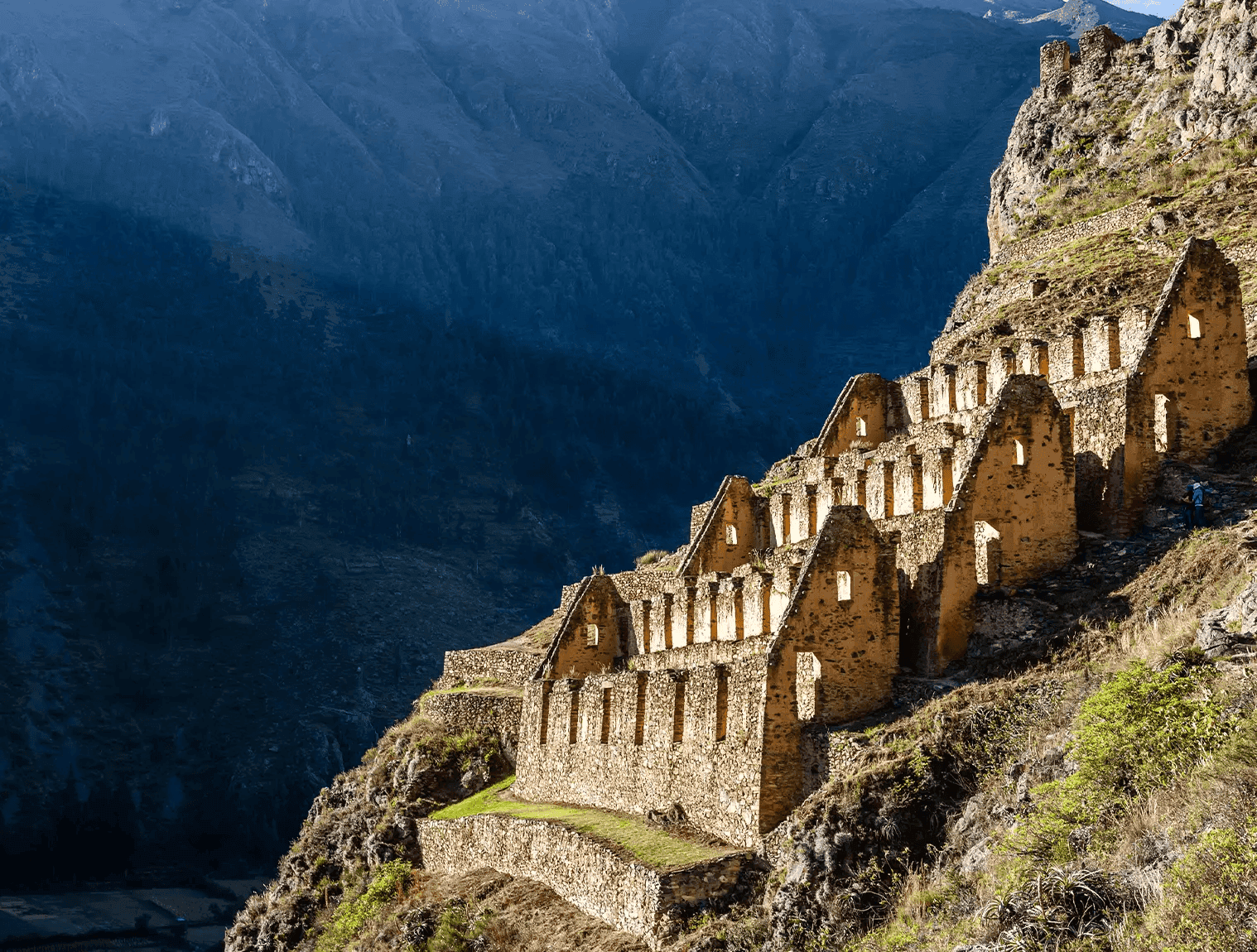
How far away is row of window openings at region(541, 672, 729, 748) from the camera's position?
107 ft

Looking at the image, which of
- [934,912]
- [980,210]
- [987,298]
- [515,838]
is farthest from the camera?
[980,210]

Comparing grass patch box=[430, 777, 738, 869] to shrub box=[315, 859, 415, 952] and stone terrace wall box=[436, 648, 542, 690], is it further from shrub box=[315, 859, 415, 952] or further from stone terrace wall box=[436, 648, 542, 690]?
stone terrace wall box=[436, 648, 542, 690]

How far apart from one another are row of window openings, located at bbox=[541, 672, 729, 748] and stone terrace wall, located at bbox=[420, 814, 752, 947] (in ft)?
8.96

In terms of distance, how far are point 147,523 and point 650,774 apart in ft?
384

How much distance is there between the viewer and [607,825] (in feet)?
114

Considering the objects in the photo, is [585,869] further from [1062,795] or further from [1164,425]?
[1164,425]

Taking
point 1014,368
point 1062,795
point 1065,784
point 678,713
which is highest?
point 1014,368

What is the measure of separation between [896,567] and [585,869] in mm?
8818

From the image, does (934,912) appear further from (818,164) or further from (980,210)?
(818,164)

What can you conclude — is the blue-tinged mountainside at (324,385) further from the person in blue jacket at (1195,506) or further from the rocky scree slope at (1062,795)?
the person in blue jacket at (1195,506)

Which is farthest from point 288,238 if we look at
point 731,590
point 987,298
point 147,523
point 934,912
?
point 934,912

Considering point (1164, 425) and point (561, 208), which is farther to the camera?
point (561, 208)

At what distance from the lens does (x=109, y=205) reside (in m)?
181

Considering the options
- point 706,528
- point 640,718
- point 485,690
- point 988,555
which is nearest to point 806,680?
point 988,555
